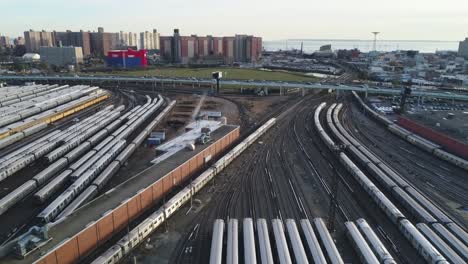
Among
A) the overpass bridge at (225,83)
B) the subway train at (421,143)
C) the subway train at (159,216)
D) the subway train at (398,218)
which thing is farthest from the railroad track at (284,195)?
the overpass bridge at (225,83)

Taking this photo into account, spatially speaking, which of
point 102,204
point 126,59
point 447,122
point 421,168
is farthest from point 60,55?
point 421,168

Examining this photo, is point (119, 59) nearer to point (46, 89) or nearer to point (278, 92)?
point (46, 89)

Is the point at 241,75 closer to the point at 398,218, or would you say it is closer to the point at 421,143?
the point at 421,143

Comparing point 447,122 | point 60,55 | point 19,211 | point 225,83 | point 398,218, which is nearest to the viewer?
point 398,218

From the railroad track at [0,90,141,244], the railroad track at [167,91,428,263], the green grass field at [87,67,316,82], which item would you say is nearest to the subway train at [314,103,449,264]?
the railroad track at [167,91,428,263]

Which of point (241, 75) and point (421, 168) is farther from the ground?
point (241, 75)
